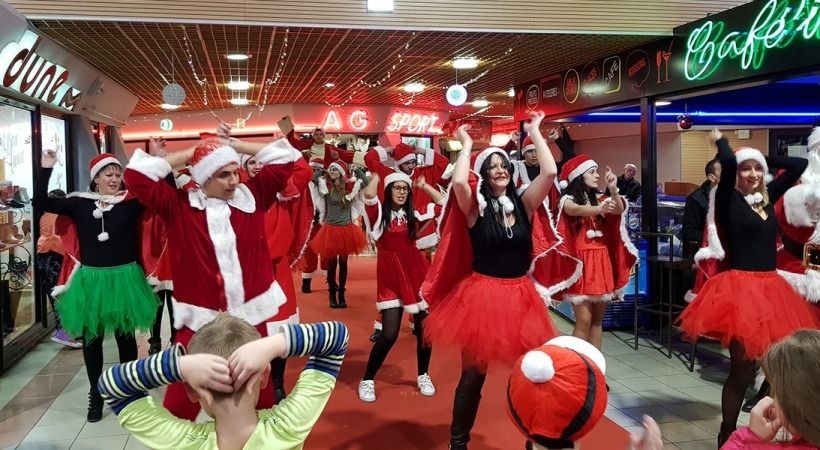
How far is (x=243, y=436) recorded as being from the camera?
1.67 m

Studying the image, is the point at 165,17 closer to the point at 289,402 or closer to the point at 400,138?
the point at 289,402

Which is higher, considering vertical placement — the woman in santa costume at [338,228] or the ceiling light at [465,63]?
the ceiling light at [465,63]

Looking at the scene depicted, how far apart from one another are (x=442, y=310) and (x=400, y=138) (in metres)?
11.6

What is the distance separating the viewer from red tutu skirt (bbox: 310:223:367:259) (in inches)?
317

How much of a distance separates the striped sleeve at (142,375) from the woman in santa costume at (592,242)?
3410 millimetres

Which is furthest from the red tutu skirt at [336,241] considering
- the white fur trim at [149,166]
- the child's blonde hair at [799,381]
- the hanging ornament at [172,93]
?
the child's blonde hair at [799,381]

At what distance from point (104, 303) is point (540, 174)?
2755mm

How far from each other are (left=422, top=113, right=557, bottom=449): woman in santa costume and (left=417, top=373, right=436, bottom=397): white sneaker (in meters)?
1.44

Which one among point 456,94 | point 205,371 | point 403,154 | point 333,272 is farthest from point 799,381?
point 456,94

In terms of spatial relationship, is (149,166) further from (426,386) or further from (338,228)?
(338,228)

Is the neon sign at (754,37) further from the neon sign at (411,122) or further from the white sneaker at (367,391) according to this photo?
the neon sign at (411,122)

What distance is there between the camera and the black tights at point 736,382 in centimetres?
334

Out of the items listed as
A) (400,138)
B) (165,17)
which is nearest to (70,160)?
(165,17)

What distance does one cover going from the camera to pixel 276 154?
301 cm
